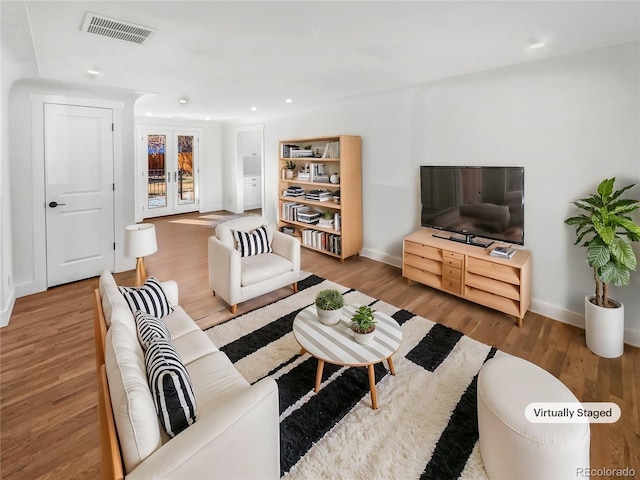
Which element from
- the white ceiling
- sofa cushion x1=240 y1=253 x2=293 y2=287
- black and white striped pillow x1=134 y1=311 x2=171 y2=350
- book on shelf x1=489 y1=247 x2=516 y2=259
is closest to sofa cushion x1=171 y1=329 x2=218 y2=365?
black and white striped pillow x1=134 y1=311 x2=171 y2=350

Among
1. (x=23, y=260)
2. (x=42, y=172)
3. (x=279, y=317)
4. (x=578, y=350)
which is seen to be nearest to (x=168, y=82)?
(x=42, y=172)

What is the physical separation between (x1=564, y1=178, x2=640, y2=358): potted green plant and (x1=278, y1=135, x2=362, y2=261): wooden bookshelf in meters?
2.63

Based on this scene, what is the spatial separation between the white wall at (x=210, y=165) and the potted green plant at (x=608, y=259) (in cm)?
766

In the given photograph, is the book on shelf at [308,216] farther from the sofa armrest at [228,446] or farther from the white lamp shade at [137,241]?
the sofa armrest at [228,446]

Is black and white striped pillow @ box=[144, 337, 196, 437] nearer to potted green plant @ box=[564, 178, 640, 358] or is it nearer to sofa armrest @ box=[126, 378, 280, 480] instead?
sofa armrest @ box=[126, 378, 280, 480]

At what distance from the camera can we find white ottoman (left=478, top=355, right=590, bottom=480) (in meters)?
1.33

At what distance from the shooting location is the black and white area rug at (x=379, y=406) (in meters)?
1.63

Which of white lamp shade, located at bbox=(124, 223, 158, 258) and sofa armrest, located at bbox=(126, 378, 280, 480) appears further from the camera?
white lamp shade, located at bbox=(124, 223, 158, 258)

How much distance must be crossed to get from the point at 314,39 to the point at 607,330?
312 centimetres

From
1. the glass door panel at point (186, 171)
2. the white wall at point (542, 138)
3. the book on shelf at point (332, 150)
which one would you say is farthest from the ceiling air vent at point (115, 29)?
the glass door panel at point (186, 171)

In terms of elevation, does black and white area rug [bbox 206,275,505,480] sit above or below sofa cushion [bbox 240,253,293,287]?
below

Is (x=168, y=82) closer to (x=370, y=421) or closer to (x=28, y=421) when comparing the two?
(x=28, y=421)

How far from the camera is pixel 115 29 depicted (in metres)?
2.29

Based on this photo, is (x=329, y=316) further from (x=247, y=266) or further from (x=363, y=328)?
(x=247, y=266)
